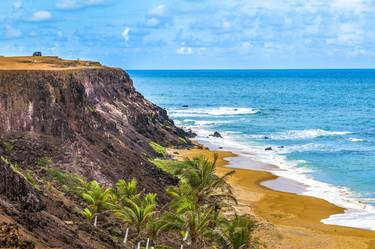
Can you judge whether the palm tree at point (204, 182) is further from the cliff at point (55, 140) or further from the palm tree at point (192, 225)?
the cliff at point (55, 140)

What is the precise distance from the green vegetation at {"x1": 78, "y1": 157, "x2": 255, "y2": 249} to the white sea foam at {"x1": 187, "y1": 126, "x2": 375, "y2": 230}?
14.1m

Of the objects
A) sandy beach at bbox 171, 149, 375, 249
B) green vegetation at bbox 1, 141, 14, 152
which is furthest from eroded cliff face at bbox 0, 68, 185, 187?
sandy beach at bbox 171, 149, 375, 249

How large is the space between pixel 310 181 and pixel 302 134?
43643 mm

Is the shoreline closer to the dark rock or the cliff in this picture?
the cliff

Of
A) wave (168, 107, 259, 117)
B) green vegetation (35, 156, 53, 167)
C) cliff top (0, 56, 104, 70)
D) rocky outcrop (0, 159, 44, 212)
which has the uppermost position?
cliff top (0, 56, 104, 70)

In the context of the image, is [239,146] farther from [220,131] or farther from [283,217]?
[283,217]

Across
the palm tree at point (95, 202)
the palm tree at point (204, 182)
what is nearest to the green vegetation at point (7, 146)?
the palm tree at point (95, 202)

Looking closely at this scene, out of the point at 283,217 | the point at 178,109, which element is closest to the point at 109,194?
the point at 283,217

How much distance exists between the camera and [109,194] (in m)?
37.0

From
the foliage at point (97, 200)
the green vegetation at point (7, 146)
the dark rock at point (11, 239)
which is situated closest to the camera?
the dark rock at point (11, 239)

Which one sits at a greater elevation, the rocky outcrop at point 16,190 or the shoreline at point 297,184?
the rocky outcrop at point 16,190

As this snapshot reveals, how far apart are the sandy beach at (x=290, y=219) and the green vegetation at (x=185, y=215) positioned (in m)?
3.86

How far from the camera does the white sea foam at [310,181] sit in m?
49.1

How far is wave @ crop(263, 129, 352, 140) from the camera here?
104 meters
